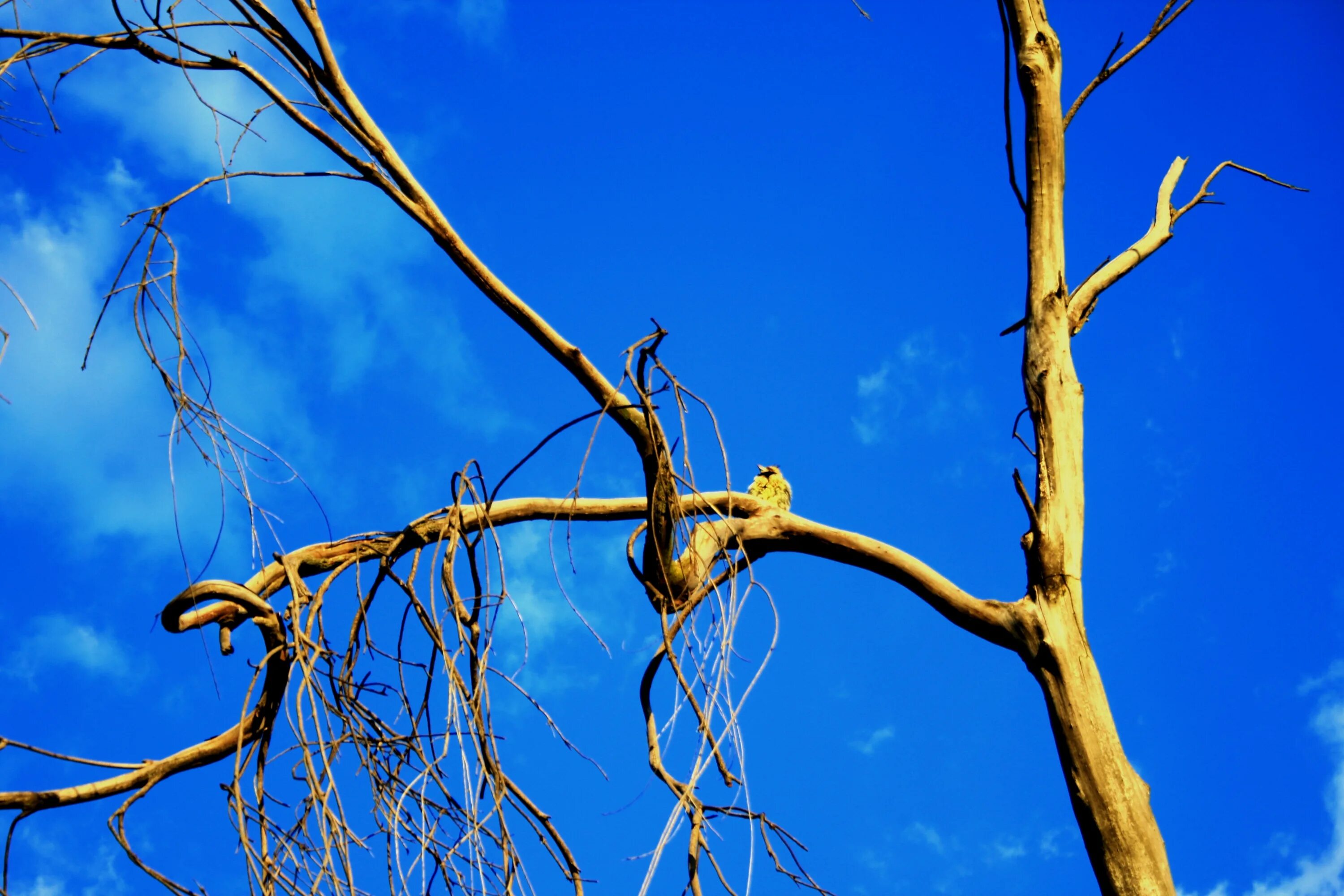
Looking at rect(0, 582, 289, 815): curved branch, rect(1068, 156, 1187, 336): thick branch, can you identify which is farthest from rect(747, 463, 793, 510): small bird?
rect(0, 582, 289, 815): curved branch

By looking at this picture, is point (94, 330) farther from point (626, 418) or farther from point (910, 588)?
point (910, 588)

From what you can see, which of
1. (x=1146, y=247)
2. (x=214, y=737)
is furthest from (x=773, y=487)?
(x=214, y=737)

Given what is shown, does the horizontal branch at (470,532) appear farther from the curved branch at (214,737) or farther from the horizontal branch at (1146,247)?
the horizontal branch at (1146,247)

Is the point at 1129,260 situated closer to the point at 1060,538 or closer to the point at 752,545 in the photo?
the point at 1060,538

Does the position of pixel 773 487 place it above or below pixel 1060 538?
above

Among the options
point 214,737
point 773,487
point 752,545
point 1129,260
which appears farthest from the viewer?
point 773,487

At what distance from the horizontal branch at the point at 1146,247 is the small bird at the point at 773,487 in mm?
2514

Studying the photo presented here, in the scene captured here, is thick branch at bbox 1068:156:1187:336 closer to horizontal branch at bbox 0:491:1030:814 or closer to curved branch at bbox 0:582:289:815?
horizontal branch at bbox 0:491:1030:814

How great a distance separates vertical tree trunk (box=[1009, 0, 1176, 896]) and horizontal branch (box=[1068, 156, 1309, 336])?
0.11 metres

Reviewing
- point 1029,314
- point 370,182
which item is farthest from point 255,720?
point 1029,314

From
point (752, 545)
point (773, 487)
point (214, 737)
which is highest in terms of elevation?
Result: point (773, 487)

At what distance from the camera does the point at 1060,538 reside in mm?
2076

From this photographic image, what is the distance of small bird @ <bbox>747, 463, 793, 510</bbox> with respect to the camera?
197 inches

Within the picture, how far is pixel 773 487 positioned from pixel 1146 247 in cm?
262
